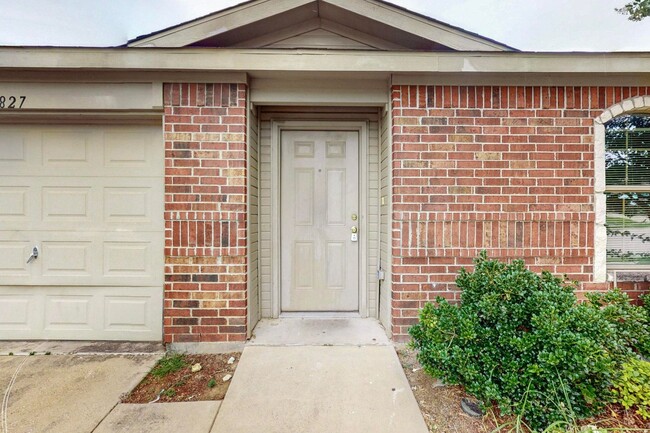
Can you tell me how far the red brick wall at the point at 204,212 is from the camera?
2896 millimetres

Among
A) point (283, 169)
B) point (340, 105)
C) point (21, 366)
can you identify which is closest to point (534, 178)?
point (340, 105)

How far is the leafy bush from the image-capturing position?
1.87m

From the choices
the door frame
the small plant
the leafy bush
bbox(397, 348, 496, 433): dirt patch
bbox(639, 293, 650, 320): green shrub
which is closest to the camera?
the leafy bush

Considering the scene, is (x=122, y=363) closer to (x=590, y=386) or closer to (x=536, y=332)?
(x=536, y=332)

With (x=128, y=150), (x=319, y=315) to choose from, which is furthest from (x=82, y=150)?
(x=319, y=315)

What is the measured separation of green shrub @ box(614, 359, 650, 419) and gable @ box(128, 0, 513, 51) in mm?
2876

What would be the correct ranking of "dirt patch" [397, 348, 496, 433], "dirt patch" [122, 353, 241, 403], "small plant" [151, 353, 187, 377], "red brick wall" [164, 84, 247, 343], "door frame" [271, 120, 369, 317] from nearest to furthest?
"dirt patch" [397, 348, 496, 433]
"dirt patch" [122, 353, 241, 403]
"small plant" [151, 353, 187, 377]
"red brick wall" [164, 84, 247, 343]
"door frame" [271, 120, 369, 317]

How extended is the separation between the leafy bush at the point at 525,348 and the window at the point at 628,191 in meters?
1.32

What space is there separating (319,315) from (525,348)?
2.07 m

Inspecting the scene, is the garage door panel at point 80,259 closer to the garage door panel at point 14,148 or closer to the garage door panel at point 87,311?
the garage door panel at point 87,311

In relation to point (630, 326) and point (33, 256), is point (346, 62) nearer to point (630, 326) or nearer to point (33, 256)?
point (630, 326)

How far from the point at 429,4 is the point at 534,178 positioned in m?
4.04

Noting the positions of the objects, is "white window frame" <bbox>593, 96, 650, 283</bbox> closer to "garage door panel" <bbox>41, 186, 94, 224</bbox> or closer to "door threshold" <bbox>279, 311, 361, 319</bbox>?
"door threshold" <bbox>279, 311, 361, 319</bbox>

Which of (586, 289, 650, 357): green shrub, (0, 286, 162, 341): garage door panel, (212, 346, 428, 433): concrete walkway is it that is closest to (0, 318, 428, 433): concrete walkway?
(212, 346, 428, 433): concrete walkway
